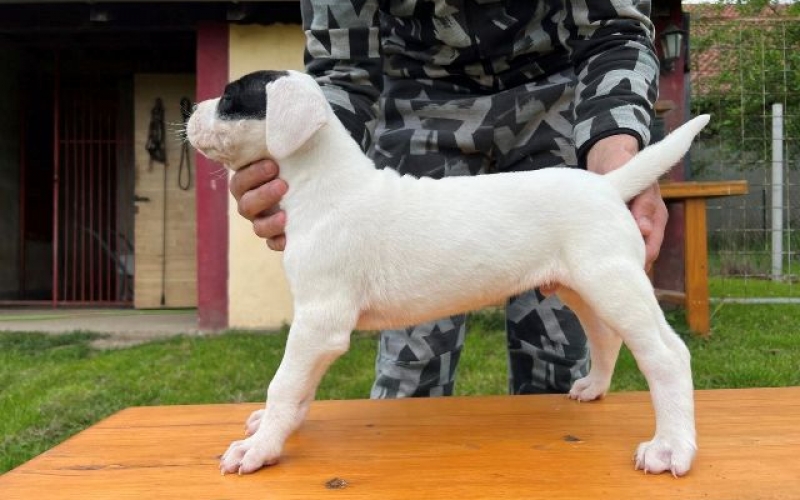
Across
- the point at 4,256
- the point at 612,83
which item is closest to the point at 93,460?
the point at 612,83

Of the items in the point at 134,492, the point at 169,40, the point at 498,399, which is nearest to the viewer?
the point at 134,492

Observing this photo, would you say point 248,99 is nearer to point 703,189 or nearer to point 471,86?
point 471,86

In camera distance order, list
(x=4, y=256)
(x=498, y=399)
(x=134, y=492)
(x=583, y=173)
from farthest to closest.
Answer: (x=4, y=256), (x=498, y=399), (x=583, y=173), (x=134, y=492)

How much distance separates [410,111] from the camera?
2.19 m

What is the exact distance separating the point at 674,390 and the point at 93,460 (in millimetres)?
1381

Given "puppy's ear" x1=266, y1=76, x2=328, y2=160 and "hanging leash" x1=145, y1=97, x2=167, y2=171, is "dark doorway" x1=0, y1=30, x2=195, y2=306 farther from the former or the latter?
"puppy's ear" x1=266, y1=76, x2=328, y2=160

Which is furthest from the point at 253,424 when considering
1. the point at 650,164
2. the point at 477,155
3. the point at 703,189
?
the point at 703,189

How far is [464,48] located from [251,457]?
4.49 ft

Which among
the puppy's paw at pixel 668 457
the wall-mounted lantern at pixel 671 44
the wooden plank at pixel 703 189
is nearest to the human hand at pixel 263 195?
the puppy's paw at pixel 668 457

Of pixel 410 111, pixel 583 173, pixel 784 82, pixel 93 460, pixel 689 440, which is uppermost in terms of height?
pixel 784 82

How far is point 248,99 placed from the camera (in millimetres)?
1548

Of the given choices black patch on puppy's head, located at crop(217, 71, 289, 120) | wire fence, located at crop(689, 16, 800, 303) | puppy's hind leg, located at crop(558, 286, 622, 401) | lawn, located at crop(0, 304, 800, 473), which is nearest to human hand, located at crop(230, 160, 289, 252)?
black patch on puppy's head, located at crop(217, 71, 289, 120)

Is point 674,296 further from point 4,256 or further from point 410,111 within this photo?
point 4,256

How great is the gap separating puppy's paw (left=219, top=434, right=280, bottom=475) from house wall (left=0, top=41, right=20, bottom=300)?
8415 mm
